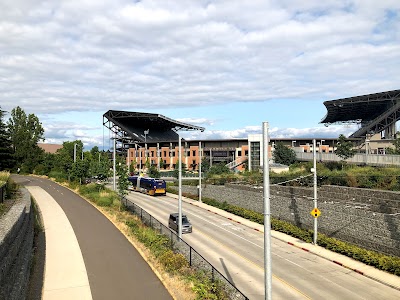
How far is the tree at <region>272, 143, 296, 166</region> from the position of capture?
3068 inches

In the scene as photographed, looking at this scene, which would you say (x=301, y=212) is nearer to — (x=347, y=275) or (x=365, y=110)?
(x=347, y=275)

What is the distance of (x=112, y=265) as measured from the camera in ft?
66.4

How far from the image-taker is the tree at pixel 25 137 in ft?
311

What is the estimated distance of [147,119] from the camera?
→ 142 m

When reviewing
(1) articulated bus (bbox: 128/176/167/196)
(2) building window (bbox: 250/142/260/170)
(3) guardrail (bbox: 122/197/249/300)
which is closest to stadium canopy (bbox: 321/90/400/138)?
(2) building window (bbox: 250/142/260/170)

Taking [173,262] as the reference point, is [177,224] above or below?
below

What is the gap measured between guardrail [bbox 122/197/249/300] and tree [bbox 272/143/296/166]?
45.1 meters

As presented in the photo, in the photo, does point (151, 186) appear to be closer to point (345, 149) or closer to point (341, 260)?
point (345, 149)

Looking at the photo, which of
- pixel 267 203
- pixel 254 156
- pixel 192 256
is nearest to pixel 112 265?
pixel 192 256

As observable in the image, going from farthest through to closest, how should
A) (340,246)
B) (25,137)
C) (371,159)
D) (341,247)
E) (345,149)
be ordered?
(25,137) → (345,149) → (371,159) → (340,246) → (341,247)

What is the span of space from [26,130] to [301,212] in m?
86.5

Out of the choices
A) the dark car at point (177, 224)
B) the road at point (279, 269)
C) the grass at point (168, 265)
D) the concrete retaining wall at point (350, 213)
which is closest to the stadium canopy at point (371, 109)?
the concrete retaining wall at point (350, 213)

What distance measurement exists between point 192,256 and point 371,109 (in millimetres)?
103373

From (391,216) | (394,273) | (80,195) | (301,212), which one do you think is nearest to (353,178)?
(301,212)
